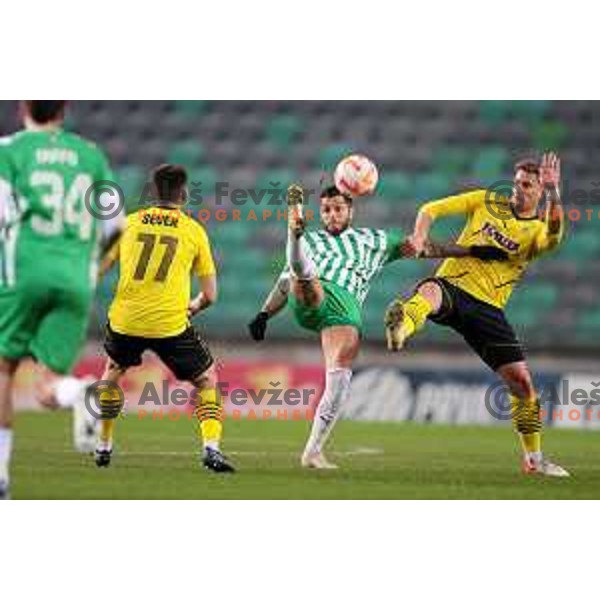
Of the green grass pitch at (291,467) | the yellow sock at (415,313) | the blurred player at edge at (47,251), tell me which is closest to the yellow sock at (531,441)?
the green grass pitch at (291,467)

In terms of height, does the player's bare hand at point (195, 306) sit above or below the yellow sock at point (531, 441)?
above

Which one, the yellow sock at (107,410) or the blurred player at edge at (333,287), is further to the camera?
the blurred player at edge at (333,287)

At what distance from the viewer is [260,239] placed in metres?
16.2

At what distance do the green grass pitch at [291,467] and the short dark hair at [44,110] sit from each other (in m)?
1.69

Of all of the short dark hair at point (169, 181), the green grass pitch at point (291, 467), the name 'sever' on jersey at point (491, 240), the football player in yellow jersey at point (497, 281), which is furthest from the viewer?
the name 'sever' on jersey at point (491, 240)

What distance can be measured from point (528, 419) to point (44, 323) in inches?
124

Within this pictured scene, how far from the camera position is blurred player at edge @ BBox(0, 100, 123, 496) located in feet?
22.1

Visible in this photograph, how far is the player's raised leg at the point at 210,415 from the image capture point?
8492 millimetres

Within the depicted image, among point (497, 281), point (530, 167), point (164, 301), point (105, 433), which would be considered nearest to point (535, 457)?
point (497, 281)

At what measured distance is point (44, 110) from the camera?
691 centimetres

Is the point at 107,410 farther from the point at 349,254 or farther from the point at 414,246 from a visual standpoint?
the point at 414,246

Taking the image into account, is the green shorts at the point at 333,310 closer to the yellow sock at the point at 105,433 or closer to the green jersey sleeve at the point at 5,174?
the yellow sock at the point at 105,433

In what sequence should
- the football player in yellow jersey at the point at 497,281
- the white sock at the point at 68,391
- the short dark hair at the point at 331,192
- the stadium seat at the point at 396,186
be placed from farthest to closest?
1. the stadium seat at the point at 396,186
2. the football player in yellow jersey at the point at 497,281
3. the short dark hair at the point at 331,192
4. the white sock at the point at 68,391

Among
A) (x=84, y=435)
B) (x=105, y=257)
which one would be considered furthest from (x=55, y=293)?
(x=84, y=435)
